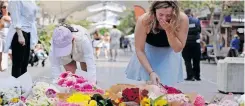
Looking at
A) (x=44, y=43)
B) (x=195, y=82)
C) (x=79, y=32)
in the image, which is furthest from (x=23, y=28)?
(x=44, y=43)

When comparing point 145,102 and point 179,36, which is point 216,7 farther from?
point 145,102

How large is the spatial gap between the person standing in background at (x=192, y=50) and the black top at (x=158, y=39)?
313 inches

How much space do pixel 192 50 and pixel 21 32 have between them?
22.9ft

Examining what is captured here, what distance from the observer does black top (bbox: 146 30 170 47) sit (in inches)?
196

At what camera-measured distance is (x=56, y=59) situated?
600 centimetres

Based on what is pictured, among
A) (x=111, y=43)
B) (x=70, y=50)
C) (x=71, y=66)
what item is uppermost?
(x=70, y=50)

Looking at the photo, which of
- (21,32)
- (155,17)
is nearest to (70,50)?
(155,17)

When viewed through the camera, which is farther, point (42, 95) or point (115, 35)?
point (115, 35)

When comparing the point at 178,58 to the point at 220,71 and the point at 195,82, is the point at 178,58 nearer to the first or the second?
the point at 220,71

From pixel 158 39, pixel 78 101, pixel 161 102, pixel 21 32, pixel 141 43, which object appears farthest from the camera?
pixel 21 32

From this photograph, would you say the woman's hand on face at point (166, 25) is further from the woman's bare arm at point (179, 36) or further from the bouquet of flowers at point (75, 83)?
the bouquet of flowers at point (75, 83)

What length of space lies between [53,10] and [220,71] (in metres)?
17.0

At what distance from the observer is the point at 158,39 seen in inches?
199

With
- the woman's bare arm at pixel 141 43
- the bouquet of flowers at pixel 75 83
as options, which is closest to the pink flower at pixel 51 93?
the bouquet of flowers at pixel 75 83
